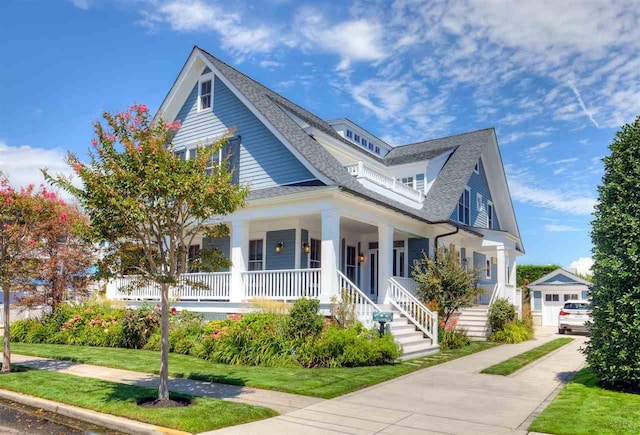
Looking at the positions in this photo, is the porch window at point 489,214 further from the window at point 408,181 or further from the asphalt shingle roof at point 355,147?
the window at point 408,181

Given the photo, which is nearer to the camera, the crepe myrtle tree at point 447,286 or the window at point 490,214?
the crepe myrtle tree at point 447,286

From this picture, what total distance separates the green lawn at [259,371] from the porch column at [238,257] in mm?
2841

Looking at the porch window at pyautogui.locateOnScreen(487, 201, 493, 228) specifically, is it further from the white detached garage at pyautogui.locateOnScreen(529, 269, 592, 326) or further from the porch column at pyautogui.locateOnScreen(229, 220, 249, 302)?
the porch column at pyautogui.locateOnScreen(229, 220, 249, 302)

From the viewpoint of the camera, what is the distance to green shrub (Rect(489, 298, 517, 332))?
1942cm

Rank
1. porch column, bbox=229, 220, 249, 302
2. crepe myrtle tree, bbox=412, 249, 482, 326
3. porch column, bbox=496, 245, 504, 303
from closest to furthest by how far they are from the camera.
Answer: porch column, bbox=229, 220, 249, 302, crepe myrtle tree, bbox=412, 249, 482, 326, porch column, bbox=496, 245, 504, 303

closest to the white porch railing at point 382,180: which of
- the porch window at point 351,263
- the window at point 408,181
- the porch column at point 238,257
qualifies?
the window at point 408,181

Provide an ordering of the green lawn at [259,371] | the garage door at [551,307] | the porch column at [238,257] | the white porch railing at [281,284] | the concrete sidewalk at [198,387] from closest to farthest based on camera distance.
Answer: the concrete sidewalk at [198,387], the green lawn at [259,371], the white porch railing at [281,284], the porch column at [238,257], the garage door at [551,307]

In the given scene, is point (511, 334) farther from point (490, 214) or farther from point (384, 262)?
point (490, 214)

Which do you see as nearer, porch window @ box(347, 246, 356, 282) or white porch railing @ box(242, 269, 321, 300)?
white porch railing @ box(242, 269, 321, 300)

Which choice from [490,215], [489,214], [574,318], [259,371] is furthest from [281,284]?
[490,215]

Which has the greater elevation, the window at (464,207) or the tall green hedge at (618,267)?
the window at (464,207)

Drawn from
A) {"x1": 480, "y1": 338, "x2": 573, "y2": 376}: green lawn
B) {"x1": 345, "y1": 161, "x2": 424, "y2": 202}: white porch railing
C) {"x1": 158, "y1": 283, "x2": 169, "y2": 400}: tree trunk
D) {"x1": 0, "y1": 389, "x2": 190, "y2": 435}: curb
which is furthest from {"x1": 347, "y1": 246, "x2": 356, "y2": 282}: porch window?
{"x1": 0, "y1": 389, "x2": 190, "y2": 435}: curb

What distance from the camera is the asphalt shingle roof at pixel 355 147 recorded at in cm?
1612

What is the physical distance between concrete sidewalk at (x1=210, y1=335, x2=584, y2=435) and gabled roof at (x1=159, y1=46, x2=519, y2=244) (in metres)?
5.79
